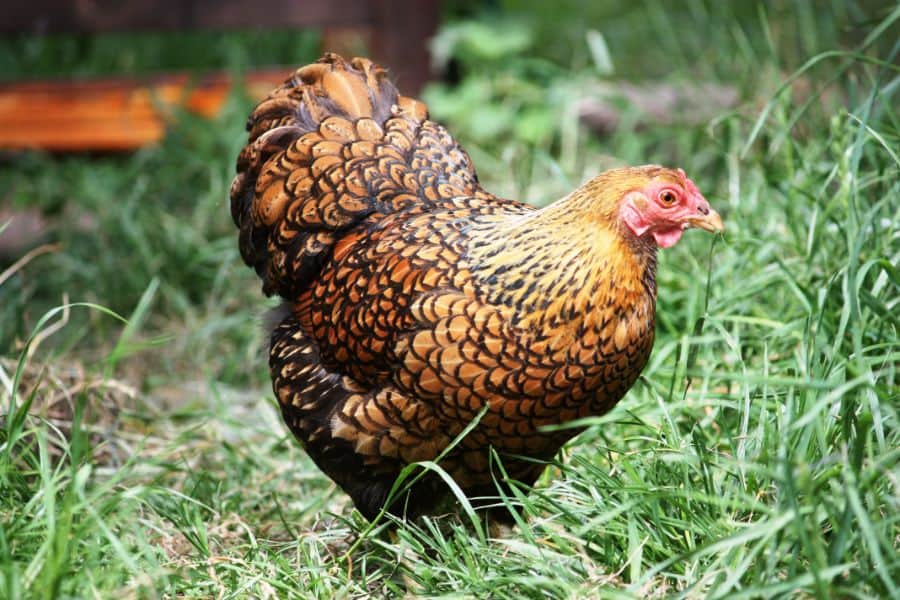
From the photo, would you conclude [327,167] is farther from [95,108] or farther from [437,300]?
[95,108]

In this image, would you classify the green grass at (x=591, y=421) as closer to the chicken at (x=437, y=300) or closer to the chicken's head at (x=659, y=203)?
the chicken at (x=437, y=300)

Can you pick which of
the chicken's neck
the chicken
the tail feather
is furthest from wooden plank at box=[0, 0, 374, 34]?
the chicken's neck

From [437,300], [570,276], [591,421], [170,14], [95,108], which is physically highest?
[170,14]

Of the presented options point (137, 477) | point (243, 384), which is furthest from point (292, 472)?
point (243, 384)

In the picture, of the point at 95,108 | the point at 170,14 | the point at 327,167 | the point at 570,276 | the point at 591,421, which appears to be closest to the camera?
the point at 591,421

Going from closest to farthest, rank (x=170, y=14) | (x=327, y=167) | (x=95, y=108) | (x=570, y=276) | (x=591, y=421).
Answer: (x=591, y=421)
(x=570, y=276)
(x=327, y=167)
(x=170, y=14)
(x=95, y=108)

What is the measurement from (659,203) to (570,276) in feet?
0.97

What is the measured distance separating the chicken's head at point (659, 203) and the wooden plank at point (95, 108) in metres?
4.24

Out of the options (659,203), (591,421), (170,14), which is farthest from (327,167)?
(170,14)

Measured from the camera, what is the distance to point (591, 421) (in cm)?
230

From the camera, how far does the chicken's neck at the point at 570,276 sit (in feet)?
8.36

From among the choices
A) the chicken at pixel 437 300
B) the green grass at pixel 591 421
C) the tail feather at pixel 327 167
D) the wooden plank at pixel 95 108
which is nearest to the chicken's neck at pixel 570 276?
the chicken at pixel 437 300

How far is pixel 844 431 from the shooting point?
241 cm

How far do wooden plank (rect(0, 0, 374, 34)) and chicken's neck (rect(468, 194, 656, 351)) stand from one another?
390cm
